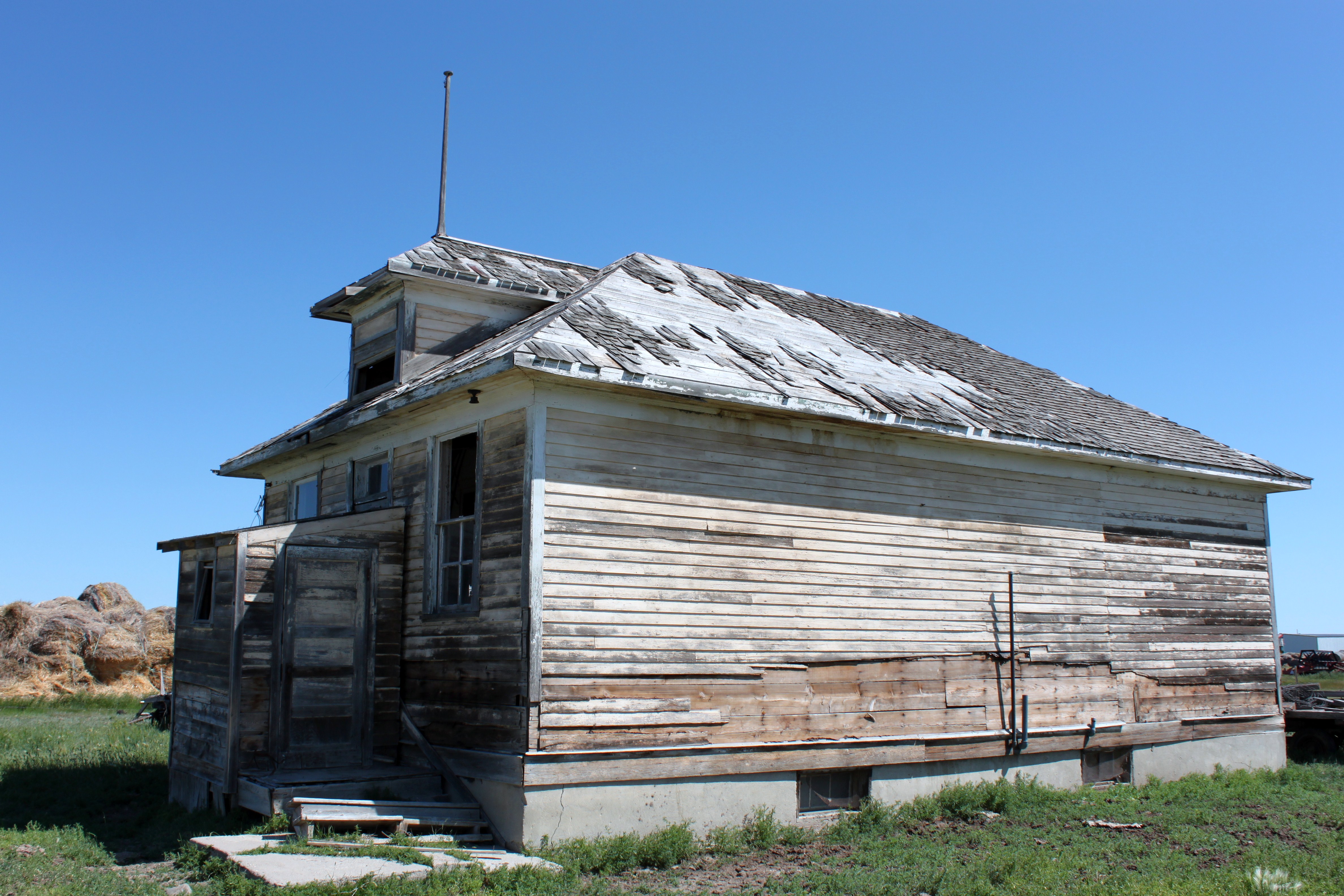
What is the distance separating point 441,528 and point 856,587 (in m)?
4.37

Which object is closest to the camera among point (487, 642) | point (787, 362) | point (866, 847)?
point (487, 642)

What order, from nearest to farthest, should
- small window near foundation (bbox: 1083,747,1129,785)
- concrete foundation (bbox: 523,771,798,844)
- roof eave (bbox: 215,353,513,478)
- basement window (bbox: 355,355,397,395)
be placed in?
concrete foundation (bbox: 523,771,798,844) → roof eave (bbox: 215,353,513,478) → basement window (bbox: 355,355,397,395) → small window near foundation (bbox: 1083,747,1129,785)

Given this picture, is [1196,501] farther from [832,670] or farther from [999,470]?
[832,670]

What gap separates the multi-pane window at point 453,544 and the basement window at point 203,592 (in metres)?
2.70

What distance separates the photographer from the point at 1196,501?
48.4ft

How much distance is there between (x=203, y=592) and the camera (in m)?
11.2

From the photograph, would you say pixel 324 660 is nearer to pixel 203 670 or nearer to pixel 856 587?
pixel 203 670

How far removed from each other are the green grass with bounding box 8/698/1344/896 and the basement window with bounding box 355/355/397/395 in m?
5.22

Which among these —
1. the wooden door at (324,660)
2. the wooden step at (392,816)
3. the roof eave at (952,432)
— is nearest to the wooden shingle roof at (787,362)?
the roof eave at (952,432)

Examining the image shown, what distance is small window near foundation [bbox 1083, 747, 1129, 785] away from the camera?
12930 mm

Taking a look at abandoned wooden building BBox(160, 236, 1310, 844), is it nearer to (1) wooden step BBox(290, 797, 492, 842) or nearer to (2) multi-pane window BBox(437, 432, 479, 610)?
(2) multi-pane window BBox(437, 432, 479, 610)

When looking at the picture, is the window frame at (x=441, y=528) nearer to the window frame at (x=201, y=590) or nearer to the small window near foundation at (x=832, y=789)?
the window frame at (x=201, y=590)

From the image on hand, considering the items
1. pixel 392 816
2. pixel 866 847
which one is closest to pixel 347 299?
pixel 392 816

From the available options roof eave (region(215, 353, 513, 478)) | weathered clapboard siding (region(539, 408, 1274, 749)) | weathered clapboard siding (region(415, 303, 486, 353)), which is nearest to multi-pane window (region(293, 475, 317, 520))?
roof eave (region(215, 353, 513, 478))
